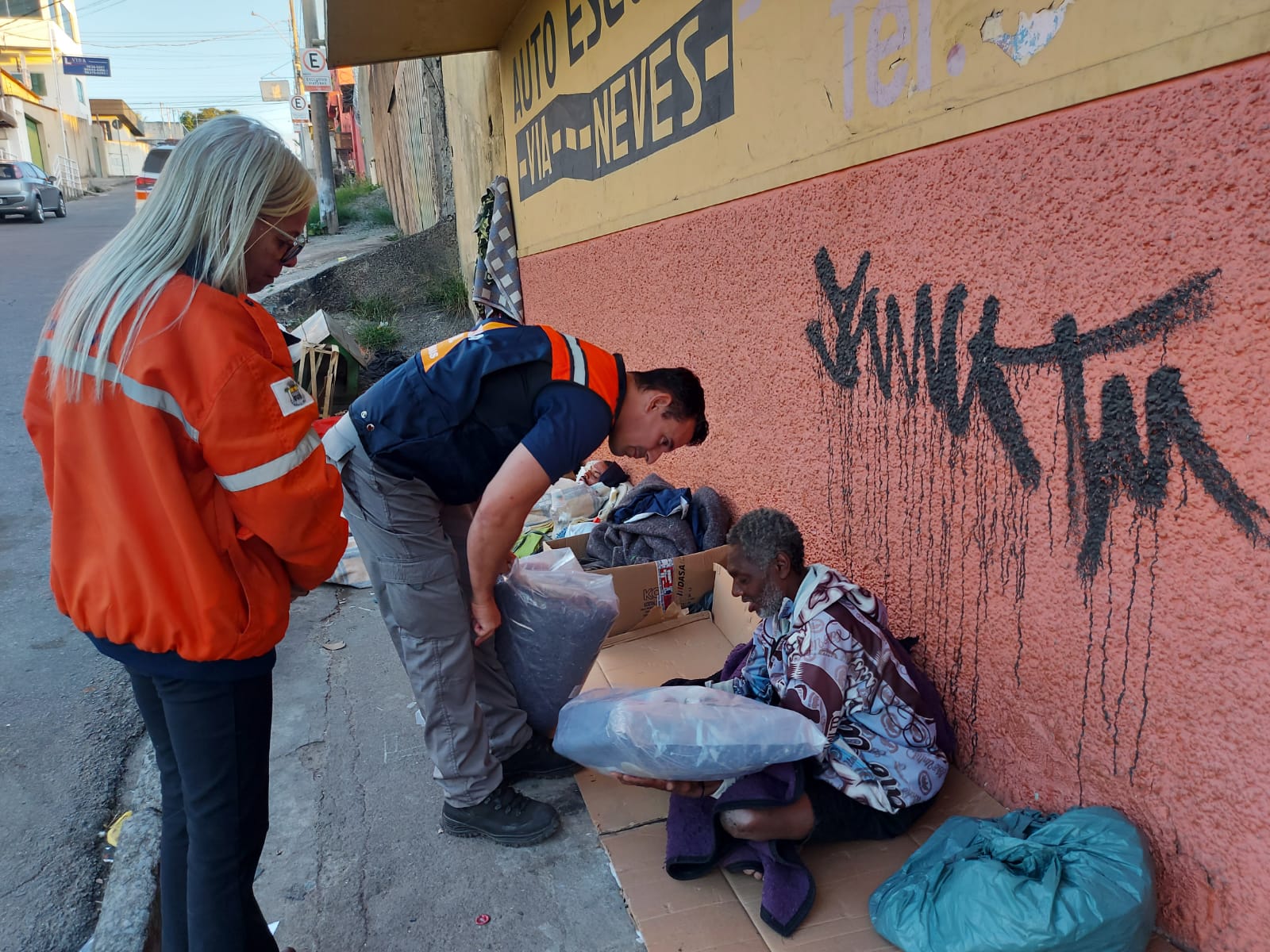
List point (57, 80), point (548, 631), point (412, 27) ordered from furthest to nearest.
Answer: point (57, 80), point (412, 27), point (548, 631)

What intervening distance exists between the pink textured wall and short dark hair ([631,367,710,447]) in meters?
0.63

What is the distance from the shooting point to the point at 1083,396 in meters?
1.78

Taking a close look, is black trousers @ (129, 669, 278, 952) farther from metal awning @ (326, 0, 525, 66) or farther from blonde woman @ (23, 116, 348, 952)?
metal awning @ (326, 0, 525, 66)

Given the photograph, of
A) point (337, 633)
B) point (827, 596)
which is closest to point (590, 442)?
point (827, 596)

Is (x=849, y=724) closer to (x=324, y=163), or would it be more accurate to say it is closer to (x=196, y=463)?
(x=196, y=463)

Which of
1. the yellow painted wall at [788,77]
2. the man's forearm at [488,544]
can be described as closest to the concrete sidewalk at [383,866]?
the man's forearm at [488,544]

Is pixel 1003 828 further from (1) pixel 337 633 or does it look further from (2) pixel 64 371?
(1) pixel 337 633

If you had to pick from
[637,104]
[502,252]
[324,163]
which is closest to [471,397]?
[637,104]

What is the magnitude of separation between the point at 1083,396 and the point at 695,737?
1117 millimetres

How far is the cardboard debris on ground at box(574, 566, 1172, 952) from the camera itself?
1.93 meters

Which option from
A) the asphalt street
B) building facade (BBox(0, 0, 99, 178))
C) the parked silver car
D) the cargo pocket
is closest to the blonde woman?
the cargo pocket

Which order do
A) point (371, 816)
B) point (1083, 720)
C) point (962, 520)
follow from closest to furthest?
point (1083, 720)
point (962, 520)
point (371, 816)

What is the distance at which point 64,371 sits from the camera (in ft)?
4.32

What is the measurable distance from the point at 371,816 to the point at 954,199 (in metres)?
2.26
